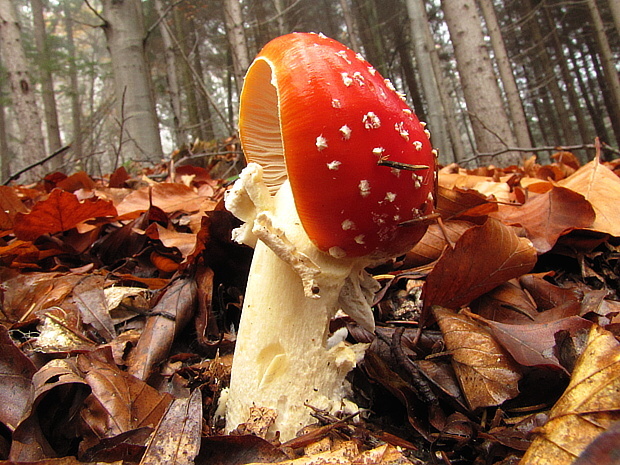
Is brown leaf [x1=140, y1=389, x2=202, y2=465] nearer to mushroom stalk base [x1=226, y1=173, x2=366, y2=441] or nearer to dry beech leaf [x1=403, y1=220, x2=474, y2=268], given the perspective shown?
mushroom stalk base [x1=226, y1=173, x2=366, y2=441]

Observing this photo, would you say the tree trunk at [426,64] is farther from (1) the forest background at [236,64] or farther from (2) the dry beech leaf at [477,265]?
(2) the dry beech leaf at [477,265]

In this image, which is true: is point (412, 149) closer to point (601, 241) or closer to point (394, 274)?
point (394, 274)

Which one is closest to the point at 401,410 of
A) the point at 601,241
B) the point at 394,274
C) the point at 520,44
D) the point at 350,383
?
the point at 350,383

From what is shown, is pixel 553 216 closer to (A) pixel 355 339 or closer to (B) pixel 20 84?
(A) pixel 355 339

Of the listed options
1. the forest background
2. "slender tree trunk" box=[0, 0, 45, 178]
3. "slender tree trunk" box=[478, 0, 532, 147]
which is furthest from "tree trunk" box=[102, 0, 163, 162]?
"slender tree trunk" box=[478, 0, 532, 147]

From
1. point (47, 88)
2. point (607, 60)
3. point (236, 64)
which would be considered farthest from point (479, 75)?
point (47, 88)

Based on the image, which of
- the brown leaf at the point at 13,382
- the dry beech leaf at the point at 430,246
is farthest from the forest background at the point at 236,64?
the brown leaf at the point at 13,382
